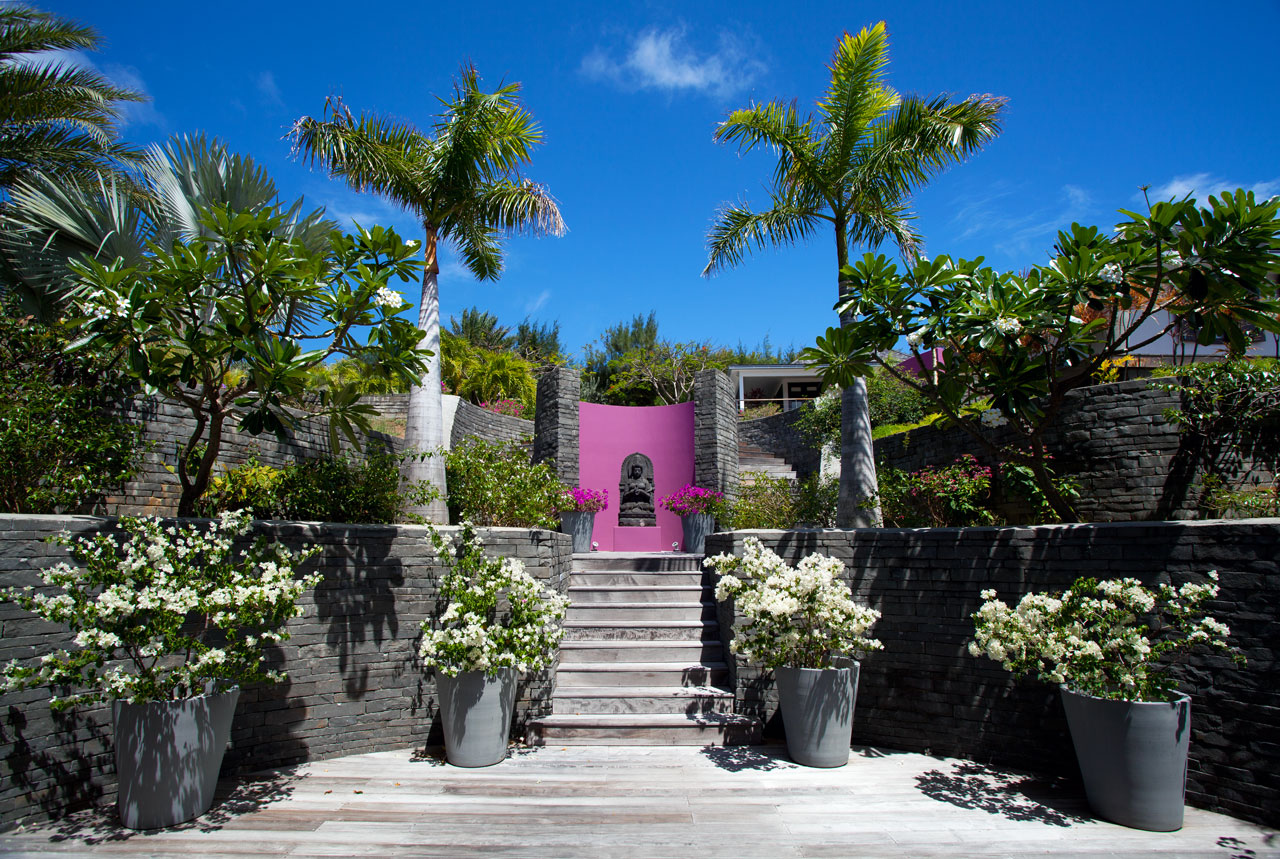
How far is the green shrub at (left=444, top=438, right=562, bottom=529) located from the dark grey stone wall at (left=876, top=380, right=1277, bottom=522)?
4990 millimetres

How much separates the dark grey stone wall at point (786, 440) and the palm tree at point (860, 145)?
6396mm

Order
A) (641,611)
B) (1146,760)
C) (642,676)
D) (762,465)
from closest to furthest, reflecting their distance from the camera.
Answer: (1146,760)
(642,676)
(641,611)
(762,465)

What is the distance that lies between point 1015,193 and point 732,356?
16.5 m

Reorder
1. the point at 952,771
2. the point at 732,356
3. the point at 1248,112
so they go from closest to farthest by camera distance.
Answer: the point at 952,771
the point at 1248,112
the point at 732,356

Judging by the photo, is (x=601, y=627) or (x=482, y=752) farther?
(x=601, y=627)

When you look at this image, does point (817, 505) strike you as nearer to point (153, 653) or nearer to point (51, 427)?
point (153, 653)

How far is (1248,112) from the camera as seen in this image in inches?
261

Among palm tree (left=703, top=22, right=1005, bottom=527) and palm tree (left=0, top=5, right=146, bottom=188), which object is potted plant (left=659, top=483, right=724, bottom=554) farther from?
palm tree (left=0, top=5, right=146, bottom=188)

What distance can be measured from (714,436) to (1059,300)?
23.7 ft

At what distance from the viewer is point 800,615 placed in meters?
4.69

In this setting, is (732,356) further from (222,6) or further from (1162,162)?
(222,6)

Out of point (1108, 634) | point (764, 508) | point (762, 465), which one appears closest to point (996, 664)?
point (1108, 634)

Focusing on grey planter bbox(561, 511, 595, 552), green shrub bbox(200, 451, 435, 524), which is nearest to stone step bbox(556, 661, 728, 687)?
green shrub bbox(200, 451, 435, 524)

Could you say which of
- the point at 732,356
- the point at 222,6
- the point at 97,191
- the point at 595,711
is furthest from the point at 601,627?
the point at 732,356
